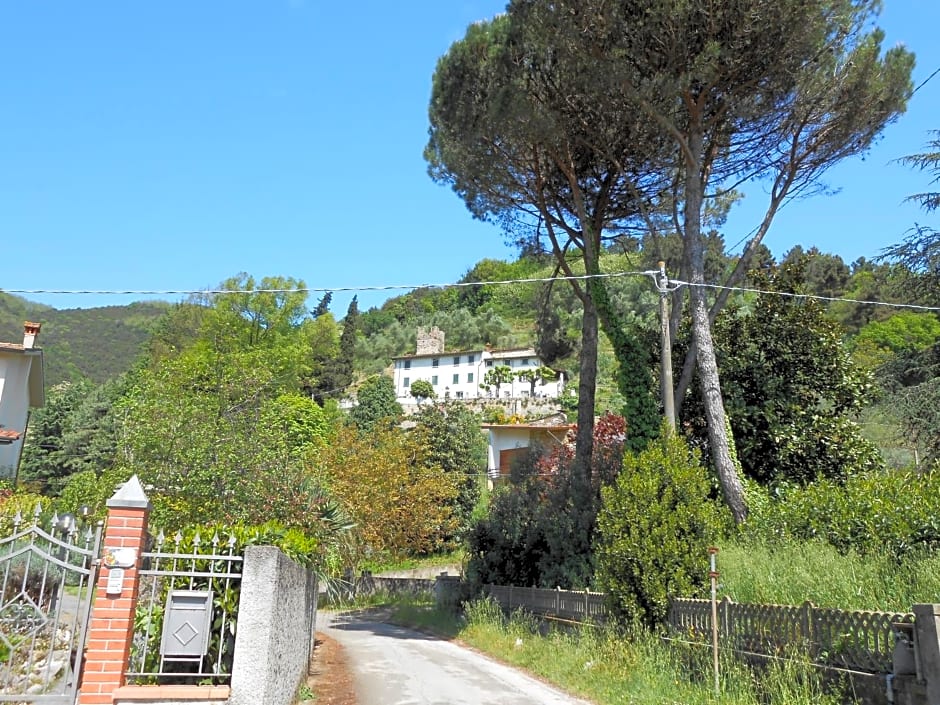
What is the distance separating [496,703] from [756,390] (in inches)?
480

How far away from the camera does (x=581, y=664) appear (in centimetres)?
1156

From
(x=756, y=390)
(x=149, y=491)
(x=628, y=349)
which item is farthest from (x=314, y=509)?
(x=756, y=390)

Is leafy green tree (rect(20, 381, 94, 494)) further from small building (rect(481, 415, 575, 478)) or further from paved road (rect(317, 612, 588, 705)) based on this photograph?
paved road (rect(317, 612, 588, 705))

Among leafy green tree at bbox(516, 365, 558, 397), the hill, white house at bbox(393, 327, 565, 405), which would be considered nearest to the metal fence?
leafy green tree at bbox(516, 365, 558, 397)

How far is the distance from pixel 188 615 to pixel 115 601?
1.99ft

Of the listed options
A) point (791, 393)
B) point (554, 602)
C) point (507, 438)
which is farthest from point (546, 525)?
point (507, 438)

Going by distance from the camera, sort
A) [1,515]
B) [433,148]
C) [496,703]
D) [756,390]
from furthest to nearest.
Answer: [433,148] < [756,390] < [1,515] < [496,703]

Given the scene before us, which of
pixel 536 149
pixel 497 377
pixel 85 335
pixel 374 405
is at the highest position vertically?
pixel 85 335

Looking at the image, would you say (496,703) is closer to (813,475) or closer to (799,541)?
(799,541)

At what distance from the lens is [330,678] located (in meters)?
12.1

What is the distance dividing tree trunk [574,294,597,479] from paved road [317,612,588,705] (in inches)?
244

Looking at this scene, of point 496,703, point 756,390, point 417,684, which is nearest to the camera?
point 496,703

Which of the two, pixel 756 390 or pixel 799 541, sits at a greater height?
pixel 756 390

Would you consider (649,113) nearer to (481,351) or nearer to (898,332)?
(898,332)
